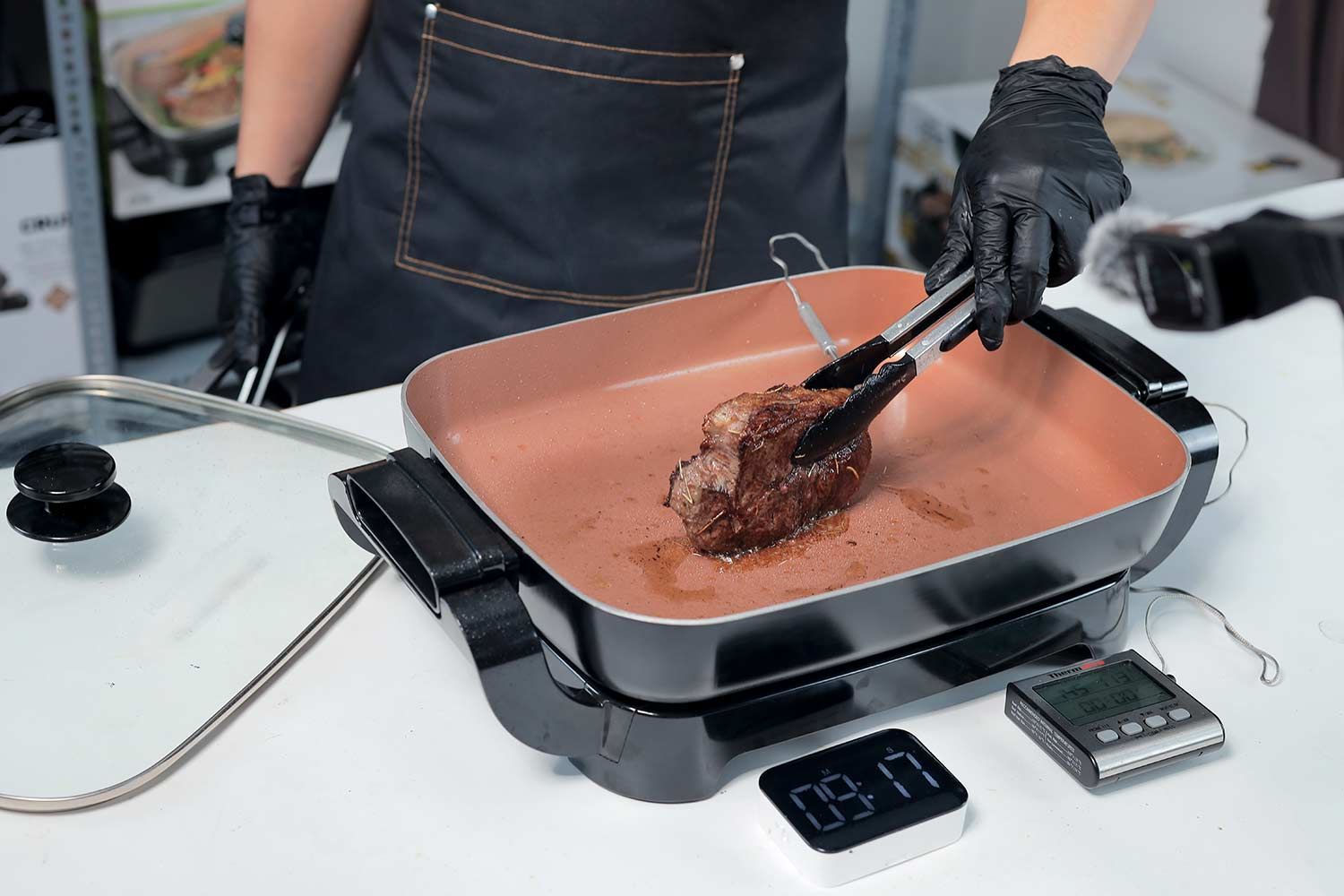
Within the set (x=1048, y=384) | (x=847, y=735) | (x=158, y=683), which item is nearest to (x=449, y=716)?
(x=158, y=683)

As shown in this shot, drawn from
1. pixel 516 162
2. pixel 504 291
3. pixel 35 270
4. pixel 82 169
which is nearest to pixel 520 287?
pixel 504 291

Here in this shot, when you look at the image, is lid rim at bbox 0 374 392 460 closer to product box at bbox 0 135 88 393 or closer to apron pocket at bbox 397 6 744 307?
apron pocket at bbox 397 6 744 307

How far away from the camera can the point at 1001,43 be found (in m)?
3.77

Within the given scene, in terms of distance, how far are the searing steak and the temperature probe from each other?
0.25 metres

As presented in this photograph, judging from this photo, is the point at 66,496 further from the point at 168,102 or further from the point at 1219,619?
the point at 168,102

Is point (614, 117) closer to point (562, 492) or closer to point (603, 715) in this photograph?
point (562, 492)

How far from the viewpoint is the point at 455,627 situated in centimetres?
93

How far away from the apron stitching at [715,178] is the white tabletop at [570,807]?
763 mm

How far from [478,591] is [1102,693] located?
0.54 metres

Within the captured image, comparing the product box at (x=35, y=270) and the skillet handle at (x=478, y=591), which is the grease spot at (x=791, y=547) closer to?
the skillet handle at (x=478, y=591)

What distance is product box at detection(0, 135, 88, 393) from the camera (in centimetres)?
256

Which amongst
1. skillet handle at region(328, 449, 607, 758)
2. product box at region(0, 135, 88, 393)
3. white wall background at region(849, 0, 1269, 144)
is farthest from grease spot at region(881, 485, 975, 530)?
white wall background at region(849, 0, 1269, 144)

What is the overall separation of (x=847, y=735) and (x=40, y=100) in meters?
2.23

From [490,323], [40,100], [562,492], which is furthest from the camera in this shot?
[40,100]
